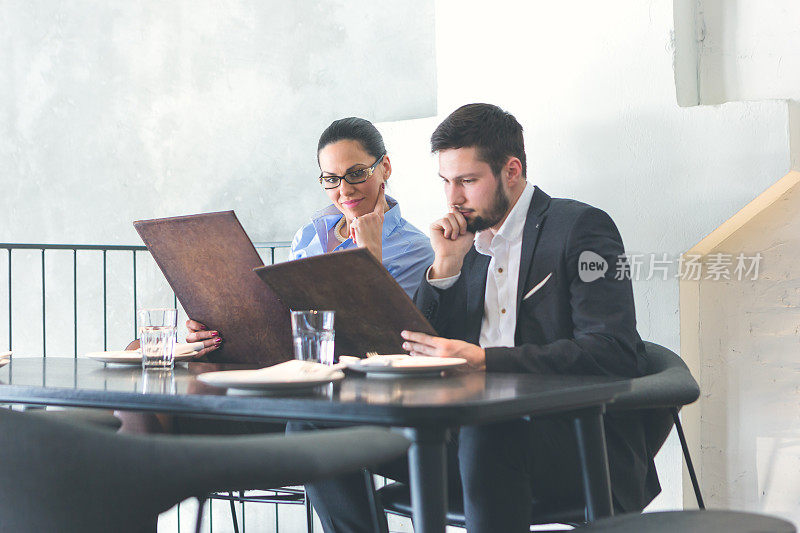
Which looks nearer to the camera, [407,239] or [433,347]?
[433,347]

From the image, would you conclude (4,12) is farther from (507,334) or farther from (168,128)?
(507,334)

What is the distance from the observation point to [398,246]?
109 inches

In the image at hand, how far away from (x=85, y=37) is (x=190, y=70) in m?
1.00

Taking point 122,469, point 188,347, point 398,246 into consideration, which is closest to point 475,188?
point 398,246

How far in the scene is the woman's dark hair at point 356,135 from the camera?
2742 mm

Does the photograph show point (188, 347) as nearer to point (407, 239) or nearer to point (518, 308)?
point (518, 308)

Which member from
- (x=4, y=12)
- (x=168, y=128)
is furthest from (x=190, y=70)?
(x=4, y=12)

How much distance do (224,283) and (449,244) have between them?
0.59 meters

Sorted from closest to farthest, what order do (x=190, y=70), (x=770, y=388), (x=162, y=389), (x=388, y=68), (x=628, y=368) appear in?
(x=162, y=389) < (x=628, y=368) < (x=770, y=388) < (x=388, y=68) < (x=190, y=70)

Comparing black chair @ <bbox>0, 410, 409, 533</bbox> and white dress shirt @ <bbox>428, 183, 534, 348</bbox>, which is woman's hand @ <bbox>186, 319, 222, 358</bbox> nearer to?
white dress shirt @ <bbox>428, 183, 534, 348</bbox>

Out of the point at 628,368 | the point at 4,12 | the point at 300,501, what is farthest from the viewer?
the point at 4,12

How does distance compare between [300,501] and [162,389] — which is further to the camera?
[300,501]

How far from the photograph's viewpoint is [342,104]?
4.15 metres

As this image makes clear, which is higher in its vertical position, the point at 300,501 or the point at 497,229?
the point at 497,229
